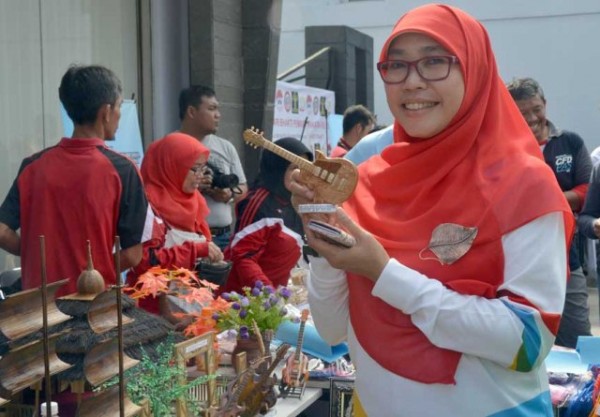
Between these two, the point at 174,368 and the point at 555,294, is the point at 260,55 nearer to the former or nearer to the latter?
the point at 174,368

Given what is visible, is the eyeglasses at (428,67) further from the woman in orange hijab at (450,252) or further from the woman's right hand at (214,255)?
the woman's right hand at (214,255)

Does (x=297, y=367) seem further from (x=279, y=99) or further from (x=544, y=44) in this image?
(x=544, y=44)

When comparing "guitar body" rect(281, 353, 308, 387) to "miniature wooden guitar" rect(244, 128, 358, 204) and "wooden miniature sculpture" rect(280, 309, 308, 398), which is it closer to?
"wooden miniature sculpture" rect(280, 309, 308, 398)

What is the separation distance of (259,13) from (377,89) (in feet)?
33.6

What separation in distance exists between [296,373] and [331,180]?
143 cm

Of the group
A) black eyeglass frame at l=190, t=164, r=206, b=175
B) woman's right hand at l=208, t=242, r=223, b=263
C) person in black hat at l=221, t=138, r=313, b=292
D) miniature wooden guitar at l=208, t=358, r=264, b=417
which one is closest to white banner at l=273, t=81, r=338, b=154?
black eyeglass frame at l=190, t=164, r=206, b=175

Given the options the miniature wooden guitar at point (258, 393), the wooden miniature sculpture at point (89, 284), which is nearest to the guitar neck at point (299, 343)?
the miniature wooden guitar at point (258, 393)

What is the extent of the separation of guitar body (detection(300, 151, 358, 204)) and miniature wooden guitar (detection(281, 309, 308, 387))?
1376 mm

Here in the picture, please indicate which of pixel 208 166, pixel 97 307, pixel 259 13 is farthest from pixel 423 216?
pixel 259 13

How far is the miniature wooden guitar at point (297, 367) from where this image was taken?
3.20 m

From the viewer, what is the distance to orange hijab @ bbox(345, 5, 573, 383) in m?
1.85

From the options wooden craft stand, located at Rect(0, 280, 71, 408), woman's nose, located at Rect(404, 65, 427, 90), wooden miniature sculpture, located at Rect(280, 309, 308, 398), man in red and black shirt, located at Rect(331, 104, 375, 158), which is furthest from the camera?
man in red and black shirt, located at Rect(331, 104, 375, 158)

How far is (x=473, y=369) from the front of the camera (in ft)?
6.11

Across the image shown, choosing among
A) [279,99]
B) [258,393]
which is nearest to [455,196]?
[258,393]
